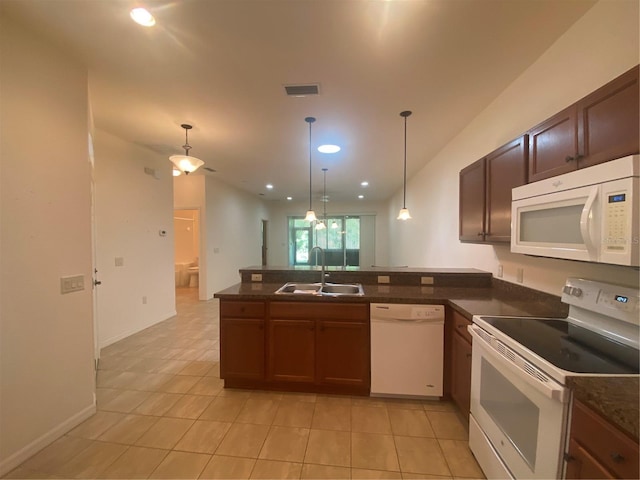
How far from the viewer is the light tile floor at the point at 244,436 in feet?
5.38

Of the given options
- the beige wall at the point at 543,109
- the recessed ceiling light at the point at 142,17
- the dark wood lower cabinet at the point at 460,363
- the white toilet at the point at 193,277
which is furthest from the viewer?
the white toilet at the point at 193,277

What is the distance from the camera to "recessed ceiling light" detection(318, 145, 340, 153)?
3.83m

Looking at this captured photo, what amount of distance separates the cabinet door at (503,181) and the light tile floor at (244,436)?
1536 millimetres

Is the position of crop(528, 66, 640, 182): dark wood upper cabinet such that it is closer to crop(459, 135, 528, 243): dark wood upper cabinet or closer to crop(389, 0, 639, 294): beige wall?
crop(459, 135, 528, 243): dark wood upper cabinet

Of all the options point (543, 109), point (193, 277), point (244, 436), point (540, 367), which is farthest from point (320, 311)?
point (193, 277)

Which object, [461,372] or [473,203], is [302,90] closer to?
[473,203]

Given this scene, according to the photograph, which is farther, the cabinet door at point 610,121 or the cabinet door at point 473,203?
the cabinet door at point 473,203

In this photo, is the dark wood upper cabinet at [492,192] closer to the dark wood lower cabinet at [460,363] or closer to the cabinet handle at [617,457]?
the dark wood lower cabinet at [460,363]

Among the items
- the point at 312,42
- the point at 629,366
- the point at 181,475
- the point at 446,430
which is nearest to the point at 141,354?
the point at 181,475

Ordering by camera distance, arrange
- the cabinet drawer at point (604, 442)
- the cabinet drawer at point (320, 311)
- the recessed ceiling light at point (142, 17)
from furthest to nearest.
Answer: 1. the cabinet drawer at point (320, 311)
2. the recessed ceiling light at point (142, 17)
3. the cabinet drawer at point (604, 442)

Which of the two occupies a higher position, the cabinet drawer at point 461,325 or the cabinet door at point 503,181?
the cabinet door at point 503,181

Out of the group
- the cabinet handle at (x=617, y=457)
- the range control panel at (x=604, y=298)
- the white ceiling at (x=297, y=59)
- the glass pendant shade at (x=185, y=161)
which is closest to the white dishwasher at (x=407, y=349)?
the range control panel at (x=604, y=298)

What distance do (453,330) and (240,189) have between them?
21.2 feet

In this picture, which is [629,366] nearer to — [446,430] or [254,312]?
[446,430]
